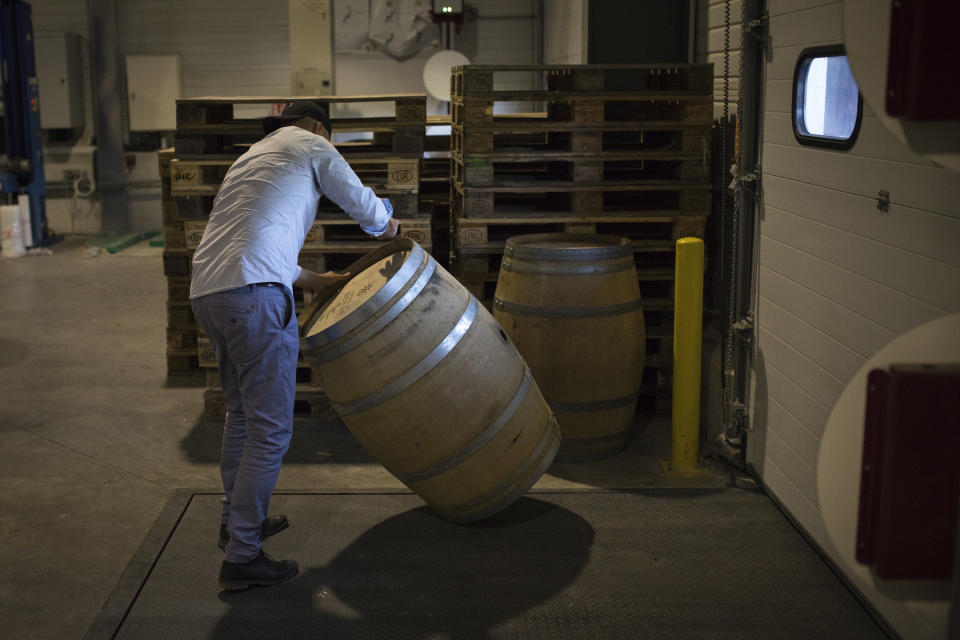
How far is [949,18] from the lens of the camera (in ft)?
6.26

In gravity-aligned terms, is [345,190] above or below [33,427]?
above

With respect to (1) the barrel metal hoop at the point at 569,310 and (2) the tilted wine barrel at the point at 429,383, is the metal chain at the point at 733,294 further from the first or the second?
(2) the tilted wine barrel at the point at 429,383

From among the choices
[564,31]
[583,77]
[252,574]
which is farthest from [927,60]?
[564,31]

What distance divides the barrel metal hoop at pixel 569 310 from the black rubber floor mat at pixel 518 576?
0.95m

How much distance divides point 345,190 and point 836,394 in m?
2.29

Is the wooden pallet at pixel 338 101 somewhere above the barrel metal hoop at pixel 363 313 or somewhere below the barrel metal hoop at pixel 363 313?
above

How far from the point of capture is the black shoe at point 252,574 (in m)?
4.23

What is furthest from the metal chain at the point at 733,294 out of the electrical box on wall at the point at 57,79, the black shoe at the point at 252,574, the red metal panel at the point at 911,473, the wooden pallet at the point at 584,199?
the electrical box on wall at the point at 57,79

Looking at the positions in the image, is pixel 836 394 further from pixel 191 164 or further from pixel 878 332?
pixel 191 164

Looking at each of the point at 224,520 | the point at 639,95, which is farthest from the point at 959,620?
the point at 639,95

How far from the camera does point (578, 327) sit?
5422mm

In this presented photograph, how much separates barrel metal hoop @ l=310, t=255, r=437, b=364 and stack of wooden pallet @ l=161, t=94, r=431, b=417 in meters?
2.06

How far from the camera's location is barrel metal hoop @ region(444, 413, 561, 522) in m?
4.54

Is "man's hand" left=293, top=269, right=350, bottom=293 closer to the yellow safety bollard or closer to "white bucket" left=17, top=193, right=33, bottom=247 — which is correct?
the yellow safety bollard
